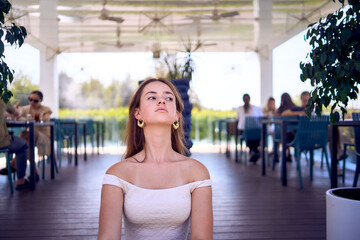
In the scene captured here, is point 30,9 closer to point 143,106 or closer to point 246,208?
point 246,208

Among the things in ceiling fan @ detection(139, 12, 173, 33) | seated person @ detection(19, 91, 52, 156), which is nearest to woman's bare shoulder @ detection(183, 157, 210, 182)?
seated person @ detection(19, 91, 52, 156)

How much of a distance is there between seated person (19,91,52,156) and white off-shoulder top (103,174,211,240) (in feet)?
12.6

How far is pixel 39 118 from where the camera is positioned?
479 cm

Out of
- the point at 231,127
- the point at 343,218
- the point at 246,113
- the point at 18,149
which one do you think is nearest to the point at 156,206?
the point at 343,218

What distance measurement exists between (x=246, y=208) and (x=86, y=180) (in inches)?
93.6

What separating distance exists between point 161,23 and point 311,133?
214 inches

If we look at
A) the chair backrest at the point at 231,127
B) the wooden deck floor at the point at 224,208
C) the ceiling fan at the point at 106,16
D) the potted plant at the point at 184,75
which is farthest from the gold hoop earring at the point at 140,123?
Answer: the ceiling fan at the point at 106,16

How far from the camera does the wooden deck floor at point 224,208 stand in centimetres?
252

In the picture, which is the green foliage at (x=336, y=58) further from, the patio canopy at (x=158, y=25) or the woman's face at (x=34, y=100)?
the patio canopy at (x=158, y=25)

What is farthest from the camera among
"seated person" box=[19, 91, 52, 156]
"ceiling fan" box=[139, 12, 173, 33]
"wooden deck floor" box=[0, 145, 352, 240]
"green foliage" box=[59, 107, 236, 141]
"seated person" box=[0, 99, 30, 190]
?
"green foliage" box=[59, 107, 236, 141]

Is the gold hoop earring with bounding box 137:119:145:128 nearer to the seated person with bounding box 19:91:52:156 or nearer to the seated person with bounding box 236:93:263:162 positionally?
the seated person with bounding box 19:91:52:156

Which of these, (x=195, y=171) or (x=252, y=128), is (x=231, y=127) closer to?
(x=252, y=128)

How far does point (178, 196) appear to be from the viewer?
124cm

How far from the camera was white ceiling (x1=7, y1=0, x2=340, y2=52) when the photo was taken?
7.65 metres
